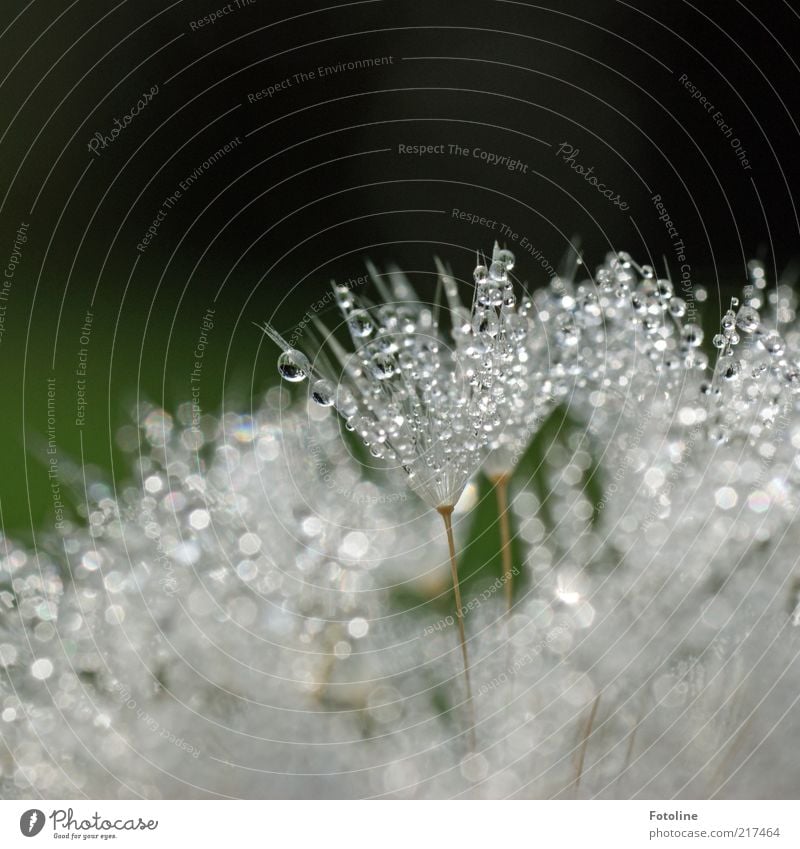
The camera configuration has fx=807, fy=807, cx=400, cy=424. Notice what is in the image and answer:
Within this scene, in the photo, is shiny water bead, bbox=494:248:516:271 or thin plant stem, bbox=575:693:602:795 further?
shiny water bead, bbox=494:248:516:271

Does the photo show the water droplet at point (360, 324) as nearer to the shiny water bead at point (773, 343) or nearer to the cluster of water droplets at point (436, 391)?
the cluster of water droplets at point (436, 391)

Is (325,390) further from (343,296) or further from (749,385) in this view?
(749,385)

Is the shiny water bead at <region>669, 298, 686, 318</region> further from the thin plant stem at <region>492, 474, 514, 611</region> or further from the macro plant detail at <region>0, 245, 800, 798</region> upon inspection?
the thin plant stem at <region>492, 474, 514, 611</region>
